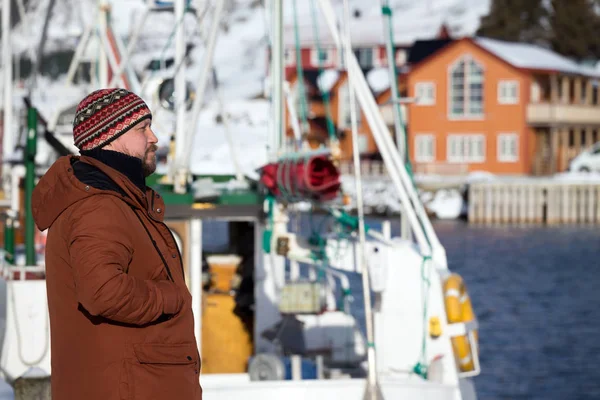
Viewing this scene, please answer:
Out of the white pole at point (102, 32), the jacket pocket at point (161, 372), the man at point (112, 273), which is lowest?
the jacket pocket at point (161, 372)

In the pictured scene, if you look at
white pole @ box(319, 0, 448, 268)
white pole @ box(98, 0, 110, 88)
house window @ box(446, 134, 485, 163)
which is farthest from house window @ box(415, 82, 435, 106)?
white pole @ box(319, 0, 448, 268)

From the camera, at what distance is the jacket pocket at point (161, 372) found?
3.82 meters

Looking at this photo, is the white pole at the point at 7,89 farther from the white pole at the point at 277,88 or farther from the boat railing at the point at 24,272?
the boat railing at the point at 24,272

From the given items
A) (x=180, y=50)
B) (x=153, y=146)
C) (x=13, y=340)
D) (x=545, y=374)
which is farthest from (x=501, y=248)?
(x=153, y=146)

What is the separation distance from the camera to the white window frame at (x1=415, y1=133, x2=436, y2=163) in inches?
2687

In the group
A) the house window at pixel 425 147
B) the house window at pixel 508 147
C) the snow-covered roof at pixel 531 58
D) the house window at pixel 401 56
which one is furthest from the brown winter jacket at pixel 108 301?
the house window at pixel 401 56

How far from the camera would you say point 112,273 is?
366cm

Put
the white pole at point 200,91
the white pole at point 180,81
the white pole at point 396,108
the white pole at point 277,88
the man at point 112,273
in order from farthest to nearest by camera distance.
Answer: the white pole at point 180,81, the white pole at point 277,88, the white pole at point 200,91, the white pole at point 396,108, the man at point 112,273

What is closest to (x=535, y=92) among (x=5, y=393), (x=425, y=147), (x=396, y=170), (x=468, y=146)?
(x=468, y=146)

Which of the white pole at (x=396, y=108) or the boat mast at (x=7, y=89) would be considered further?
the boat mast at (x=7, y=89)

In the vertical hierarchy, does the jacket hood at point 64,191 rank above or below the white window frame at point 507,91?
below

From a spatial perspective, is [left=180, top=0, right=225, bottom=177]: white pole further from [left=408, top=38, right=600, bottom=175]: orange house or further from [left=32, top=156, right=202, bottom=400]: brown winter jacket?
[left=408, top=38, right=600, bottom=175]: orange house

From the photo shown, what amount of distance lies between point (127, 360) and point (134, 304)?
0.69ft

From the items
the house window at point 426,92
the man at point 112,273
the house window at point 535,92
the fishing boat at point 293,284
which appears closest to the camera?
the man at point 112,273
